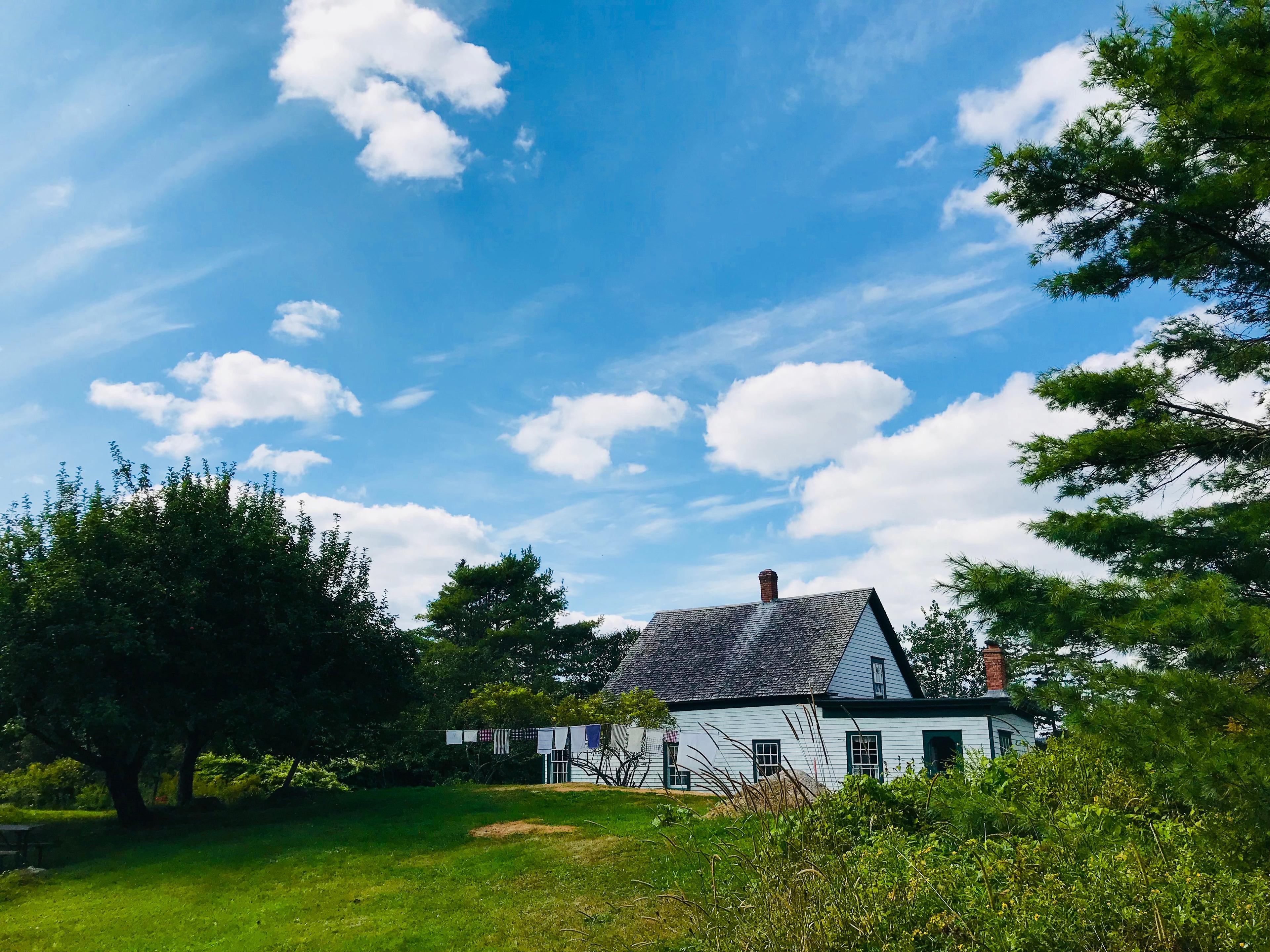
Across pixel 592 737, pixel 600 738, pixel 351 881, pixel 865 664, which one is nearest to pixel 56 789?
pixel 592 737

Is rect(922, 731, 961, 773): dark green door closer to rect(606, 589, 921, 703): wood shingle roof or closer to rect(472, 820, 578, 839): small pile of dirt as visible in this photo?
rect(606, 589, 921, 703): wood shingle roof

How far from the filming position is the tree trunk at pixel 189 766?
2362 cm

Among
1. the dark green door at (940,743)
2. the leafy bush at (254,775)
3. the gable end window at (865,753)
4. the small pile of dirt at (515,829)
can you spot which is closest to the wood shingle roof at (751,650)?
the gable end window at (865,753)

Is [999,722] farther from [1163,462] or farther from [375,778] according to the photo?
[375,778]

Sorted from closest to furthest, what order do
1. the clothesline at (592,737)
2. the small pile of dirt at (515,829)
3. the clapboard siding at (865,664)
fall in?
the small pile of dirt at (515,829), the clothesline at (592,737), the clapboard siding at (865,664)

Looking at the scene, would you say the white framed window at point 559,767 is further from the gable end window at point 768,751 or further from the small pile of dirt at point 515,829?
A: the small pile of dirt at point 515,829

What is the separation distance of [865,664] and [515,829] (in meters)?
17.2

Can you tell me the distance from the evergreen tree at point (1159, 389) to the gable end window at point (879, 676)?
19.8 meters

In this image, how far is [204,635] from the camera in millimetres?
21500

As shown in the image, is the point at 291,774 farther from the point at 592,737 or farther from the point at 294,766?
the point at 592,737

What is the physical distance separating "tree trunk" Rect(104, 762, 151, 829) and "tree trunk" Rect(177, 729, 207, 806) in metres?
1.35

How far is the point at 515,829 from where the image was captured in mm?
17969

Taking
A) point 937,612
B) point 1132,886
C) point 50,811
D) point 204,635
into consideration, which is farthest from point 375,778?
point 937,612

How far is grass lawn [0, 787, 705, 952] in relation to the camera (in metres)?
11.3
